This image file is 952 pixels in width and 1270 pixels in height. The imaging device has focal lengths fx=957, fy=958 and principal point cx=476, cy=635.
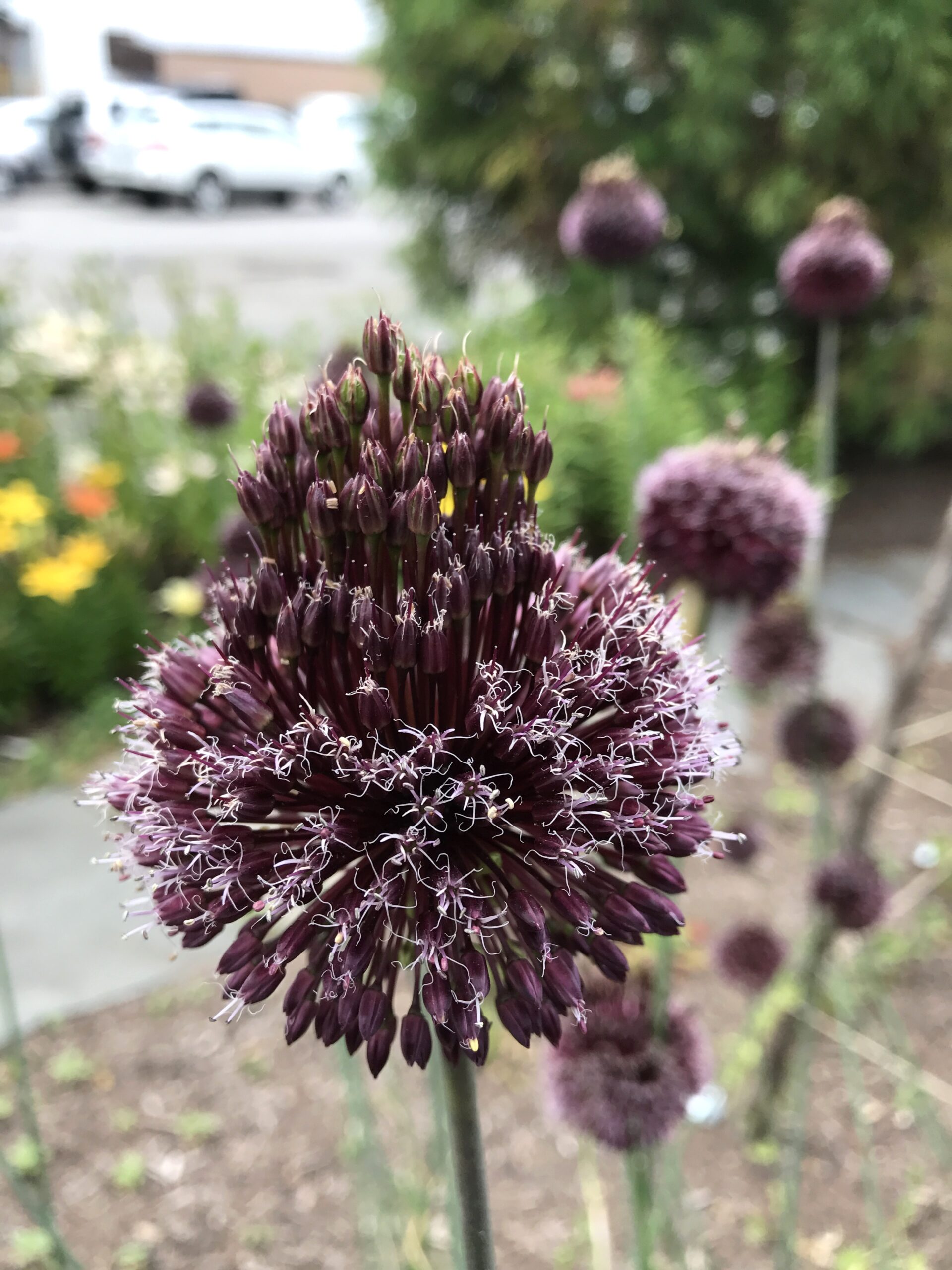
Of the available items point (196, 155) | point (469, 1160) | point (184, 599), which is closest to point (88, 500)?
point (184, 599)

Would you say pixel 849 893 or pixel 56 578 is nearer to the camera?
pixel 849 893

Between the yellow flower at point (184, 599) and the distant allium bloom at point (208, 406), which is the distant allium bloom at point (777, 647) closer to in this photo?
the yellow flower at point (184, 599)

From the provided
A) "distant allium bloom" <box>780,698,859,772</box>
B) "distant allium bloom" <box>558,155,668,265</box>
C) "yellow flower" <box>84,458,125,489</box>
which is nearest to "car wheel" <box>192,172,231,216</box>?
"yellow flower" <box>84,458,125,489</box>

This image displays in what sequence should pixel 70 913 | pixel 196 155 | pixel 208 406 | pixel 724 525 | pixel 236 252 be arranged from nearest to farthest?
pixel 724 525, pixel 70 913, pixel 208 406, pixel 236 252, pixel 196 155

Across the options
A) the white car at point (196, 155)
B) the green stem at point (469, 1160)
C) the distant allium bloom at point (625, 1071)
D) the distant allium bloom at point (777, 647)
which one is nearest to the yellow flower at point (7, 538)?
the distant allium bloom at point (777, 647)

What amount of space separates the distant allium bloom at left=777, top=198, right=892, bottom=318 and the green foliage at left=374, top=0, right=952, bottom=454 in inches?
134

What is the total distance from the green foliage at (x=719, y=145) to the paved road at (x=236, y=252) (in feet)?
3.45

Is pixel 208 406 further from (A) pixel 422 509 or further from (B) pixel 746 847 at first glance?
(A) pixel 422 509

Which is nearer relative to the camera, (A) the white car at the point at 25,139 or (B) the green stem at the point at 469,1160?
(B) the green stem at the point at 469,1160

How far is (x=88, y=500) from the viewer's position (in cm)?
397

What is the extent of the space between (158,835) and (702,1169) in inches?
82.9

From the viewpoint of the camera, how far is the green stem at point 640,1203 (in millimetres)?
1265

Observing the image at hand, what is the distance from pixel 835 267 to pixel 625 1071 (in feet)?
5.68

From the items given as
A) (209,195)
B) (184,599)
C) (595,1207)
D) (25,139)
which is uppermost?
(25,139)
